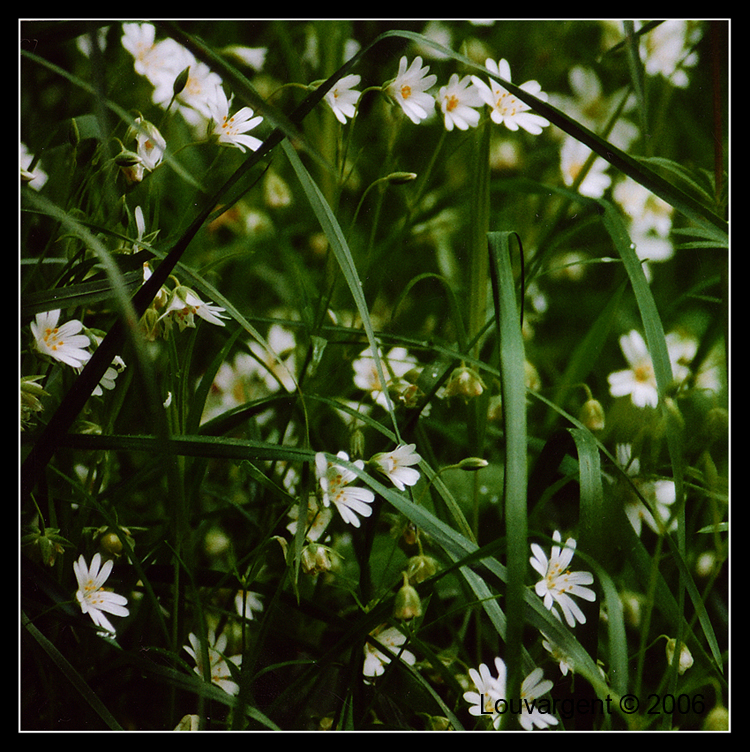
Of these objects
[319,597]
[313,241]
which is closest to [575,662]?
[319,597]

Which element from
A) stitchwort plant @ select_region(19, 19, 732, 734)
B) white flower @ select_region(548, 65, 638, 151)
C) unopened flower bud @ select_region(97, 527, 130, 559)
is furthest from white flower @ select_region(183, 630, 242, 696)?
white flower @ select_region(548, 65, 638, 151)

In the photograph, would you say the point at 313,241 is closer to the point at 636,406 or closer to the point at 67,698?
the point at 636,406

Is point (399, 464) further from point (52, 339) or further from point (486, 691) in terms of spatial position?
point (52, 339)

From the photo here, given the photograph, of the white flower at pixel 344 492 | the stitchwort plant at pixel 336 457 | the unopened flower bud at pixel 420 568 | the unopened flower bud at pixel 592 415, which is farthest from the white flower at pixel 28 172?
the unopened flower bud at pixel 592 415

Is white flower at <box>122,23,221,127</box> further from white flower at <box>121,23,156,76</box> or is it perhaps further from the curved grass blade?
the curved grass blade

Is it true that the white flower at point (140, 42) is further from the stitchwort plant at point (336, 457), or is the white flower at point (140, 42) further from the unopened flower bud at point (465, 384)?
the unopened flower bud at point (465, 384)

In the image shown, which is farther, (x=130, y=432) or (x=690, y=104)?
(x=690, y=104)
